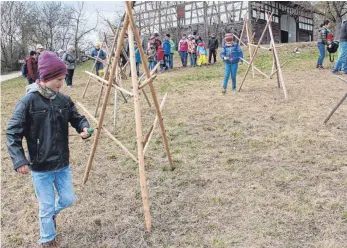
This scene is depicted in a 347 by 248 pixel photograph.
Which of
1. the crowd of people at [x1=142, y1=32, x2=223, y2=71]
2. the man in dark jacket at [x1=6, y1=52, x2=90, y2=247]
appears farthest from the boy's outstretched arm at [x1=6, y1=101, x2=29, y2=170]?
the crowd of people at [x1=142, y1=32, x2=223, y2=71]

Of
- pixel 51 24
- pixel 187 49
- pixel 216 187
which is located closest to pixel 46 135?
pixel 216 187

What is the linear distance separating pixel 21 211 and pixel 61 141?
1415 mm

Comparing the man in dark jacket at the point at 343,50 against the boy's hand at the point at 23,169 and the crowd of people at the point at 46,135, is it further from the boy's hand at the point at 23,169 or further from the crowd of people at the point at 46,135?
the boy's hand at the point at 23,169

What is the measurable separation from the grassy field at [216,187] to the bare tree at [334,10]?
15.7m

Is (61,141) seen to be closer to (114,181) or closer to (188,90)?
(114,181)

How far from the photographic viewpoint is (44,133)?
297 cm

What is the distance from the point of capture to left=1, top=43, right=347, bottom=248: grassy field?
10.9 feet

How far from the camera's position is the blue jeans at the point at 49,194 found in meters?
3.02

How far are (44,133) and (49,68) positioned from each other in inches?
20.5

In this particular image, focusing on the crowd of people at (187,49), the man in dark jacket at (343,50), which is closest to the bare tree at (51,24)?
the crowd of people at (187,49)

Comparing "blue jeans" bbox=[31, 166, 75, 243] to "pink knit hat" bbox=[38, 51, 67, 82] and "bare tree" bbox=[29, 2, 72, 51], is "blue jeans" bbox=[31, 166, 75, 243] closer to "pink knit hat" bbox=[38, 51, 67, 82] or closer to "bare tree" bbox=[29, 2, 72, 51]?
"pink knit hat" bbox=[38, 51, 67, 82]

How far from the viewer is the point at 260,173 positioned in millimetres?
4480

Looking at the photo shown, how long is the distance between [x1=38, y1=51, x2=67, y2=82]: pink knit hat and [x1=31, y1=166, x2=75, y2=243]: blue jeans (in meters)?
0.78

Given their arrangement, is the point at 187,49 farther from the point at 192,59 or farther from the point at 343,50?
the point at 343,50
